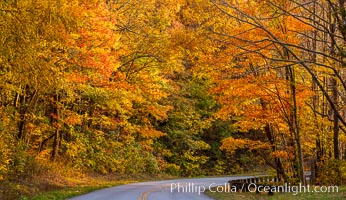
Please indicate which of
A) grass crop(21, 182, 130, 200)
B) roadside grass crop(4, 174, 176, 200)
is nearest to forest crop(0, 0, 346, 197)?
roadside grass crop(4, 174, 176, 200)

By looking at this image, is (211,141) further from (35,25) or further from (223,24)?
(35,25)

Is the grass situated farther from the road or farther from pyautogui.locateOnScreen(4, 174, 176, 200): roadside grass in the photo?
the road

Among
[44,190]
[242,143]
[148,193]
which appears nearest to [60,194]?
[44,190]

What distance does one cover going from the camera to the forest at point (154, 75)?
35.2 feet

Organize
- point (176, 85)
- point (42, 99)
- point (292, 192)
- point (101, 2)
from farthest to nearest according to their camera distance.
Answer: point (176, 85) < point (42, 99) < point (101, 2) < point (292, 192)

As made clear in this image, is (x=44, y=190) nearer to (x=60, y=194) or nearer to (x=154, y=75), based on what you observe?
(x=60, y=194)

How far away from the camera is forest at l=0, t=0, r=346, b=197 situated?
10.7 metres

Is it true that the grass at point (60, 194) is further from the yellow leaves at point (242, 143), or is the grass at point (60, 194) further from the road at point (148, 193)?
the yellow leaves at point (242, 143)

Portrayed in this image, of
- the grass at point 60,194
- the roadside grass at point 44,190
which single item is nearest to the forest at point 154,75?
the roadside grass at point 44,190

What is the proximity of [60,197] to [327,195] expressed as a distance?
10.2m

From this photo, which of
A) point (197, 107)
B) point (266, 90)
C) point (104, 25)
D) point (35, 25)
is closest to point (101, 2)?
point (104, 25)

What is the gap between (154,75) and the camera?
26500mm

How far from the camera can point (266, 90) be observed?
62.4ft

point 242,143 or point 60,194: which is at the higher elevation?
point 242,143
